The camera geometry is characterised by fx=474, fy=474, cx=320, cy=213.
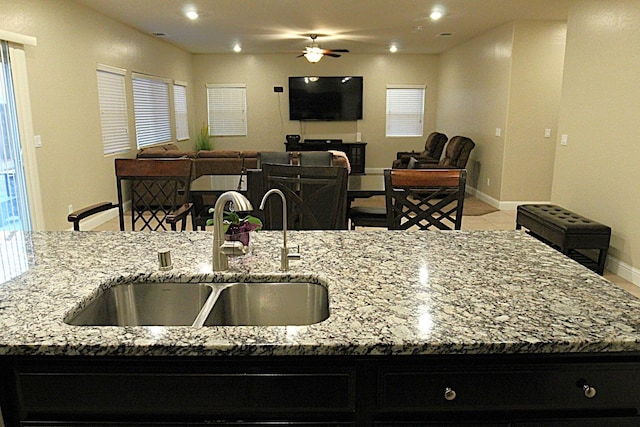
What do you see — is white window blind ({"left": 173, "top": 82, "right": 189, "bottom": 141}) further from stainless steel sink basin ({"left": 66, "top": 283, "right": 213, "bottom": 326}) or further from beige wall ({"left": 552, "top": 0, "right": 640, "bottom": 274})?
stainless steel sink basin ({"left": 66, "top": 283, "right": 213, "bottom": 326})

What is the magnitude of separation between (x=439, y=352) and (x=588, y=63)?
4.44 meters

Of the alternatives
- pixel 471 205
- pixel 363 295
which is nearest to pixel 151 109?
pixel 471 205

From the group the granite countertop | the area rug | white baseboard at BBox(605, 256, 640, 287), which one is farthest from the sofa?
the granite countertop

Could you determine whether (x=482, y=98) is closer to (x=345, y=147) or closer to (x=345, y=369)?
(x=345, y=147)

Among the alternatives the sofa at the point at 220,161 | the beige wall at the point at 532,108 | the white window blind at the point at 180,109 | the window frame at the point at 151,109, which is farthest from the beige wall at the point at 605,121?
the white window blind at the point at 180,109

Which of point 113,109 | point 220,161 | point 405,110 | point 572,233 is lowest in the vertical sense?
point 572,233

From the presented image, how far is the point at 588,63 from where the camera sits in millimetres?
4484

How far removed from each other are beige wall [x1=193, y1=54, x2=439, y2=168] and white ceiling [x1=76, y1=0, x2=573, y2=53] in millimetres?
1333

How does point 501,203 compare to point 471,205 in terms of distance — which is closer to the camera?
point 501,203

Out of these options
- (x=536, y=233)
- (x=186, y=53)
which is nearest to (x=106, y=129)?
(x=186, y=53)

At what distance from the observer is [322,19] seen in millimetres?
6445

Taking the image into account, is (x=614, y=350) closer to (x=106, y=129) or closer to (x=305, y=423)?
(x=305, y=423)

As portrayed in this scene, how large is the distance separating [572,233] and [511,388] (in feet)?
10.9

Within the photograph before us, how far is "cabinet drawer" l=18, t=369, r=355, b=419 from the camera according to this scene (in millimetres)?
1124
